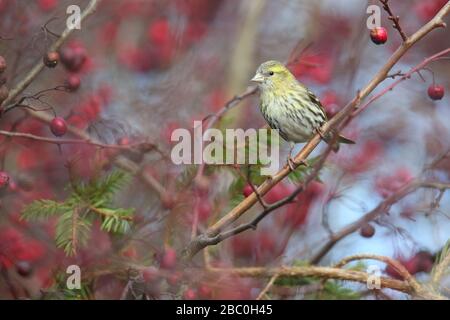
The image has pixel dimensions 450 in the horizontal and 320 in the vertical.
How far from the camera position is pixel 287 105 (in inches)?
116

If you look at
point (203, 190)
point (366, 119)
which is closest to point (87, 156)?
point (203, 190)

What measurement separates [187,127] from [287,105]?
536mm

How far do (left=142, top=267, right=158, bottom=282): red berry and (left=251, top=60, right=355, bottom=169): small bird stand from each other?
3.93 ft

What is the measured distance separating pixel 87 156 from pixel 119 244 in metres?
0.44

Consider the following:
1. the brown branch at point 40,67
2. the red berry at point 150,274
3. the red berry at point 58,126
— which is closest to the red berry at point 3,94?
the brown branch at point 40,67

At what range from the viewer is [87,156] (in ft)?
7.52

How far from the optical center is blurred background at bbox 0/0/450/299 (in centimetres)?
201

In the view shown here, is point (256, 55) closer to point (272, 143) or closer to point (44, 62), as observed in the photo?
point (272, 143)

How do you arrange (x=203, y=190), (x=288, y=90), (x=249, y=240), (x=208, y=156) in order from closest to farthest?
(x=203, y=190), (x=208, y=156), (x=249, y=240), (x=288, y=90)

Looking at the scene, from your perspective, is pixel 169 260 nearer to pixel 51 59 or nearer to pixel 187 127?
pixel 51 59

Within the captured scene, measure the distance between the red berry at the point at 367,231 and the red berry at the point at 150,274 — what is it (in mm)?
781

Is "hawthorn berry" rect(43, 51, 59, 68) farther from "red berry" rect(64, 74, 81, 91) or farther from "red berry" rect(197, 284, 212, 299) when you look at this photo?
"red berry" rect(197, 284, 212, 299)

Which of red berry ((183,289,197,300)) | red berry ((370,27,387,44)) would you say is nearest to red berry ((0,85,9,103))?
red berry ((183,289,197,300))

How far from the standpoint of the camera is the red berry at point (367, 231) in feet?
7.49
